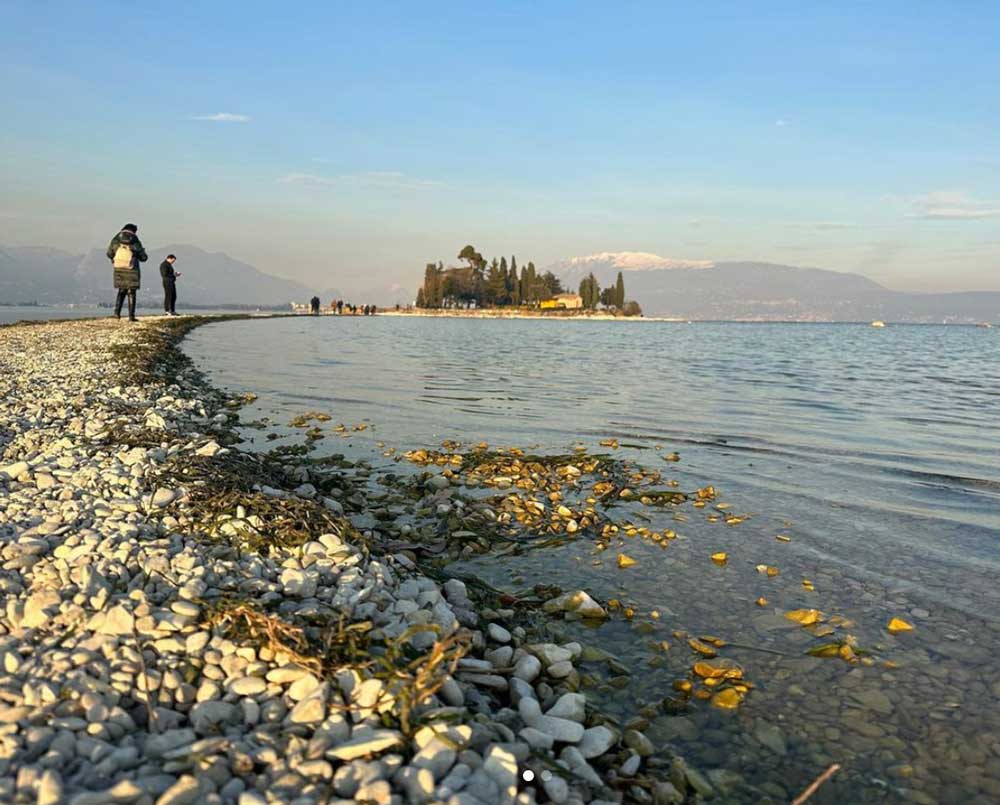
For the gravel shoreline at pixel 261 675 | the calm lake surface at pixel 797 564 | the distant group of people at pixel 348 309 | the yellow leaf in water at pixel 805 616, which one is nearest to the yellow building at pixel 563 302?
the distant group of people at pixel 348 309

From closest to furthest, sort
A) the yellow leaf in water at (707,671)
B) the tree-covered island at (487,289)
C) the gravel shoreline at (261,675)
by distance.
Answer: the gravel shoreline at (261,675) → the yellow leaf in water at (707,671) → the tree-covered island at (487,289)

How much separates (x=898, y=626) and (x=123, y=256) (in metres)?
24.0

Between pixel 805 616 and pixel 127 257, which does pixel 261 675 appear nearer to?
pixel 805 616

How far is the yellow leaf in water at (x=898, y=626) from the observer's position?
4625 mm

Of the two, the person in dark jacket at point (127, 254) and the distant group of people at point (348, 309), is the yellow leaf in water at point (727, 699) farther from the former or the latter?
the distant group of people at point (348, 309)

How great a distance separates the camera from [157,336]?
24.0 metres

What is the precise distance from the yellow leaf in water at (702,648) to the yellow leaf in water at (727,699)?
1.34 ft

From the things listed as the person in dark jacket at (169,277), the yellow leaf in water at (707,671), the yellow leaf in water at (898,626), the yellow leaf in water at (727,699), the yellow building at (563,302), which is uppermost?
the yellow building at (563,302)

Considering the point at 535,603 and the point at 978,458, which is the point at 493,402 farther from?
the point at 535,603

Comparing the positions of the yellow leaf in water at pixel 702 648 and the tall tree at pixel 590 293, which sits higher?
the tall tree at pixel 590 293

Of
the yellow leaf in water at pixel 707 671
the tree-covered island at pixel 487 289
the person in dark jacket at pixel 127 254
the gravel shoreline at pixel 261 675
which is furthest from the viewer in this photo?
the tree-covered island at pixel 487 289

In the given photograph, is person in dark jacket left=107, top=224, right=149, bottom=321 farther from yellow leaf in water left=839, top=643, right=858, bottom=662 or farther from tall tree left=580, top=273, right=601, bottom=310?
tall tree left=580, top=273, right=601, bottom=310

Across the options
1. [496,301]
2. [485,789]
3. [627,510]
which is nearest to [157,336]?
[627,510]

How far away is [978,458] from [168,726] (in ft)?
36.8
